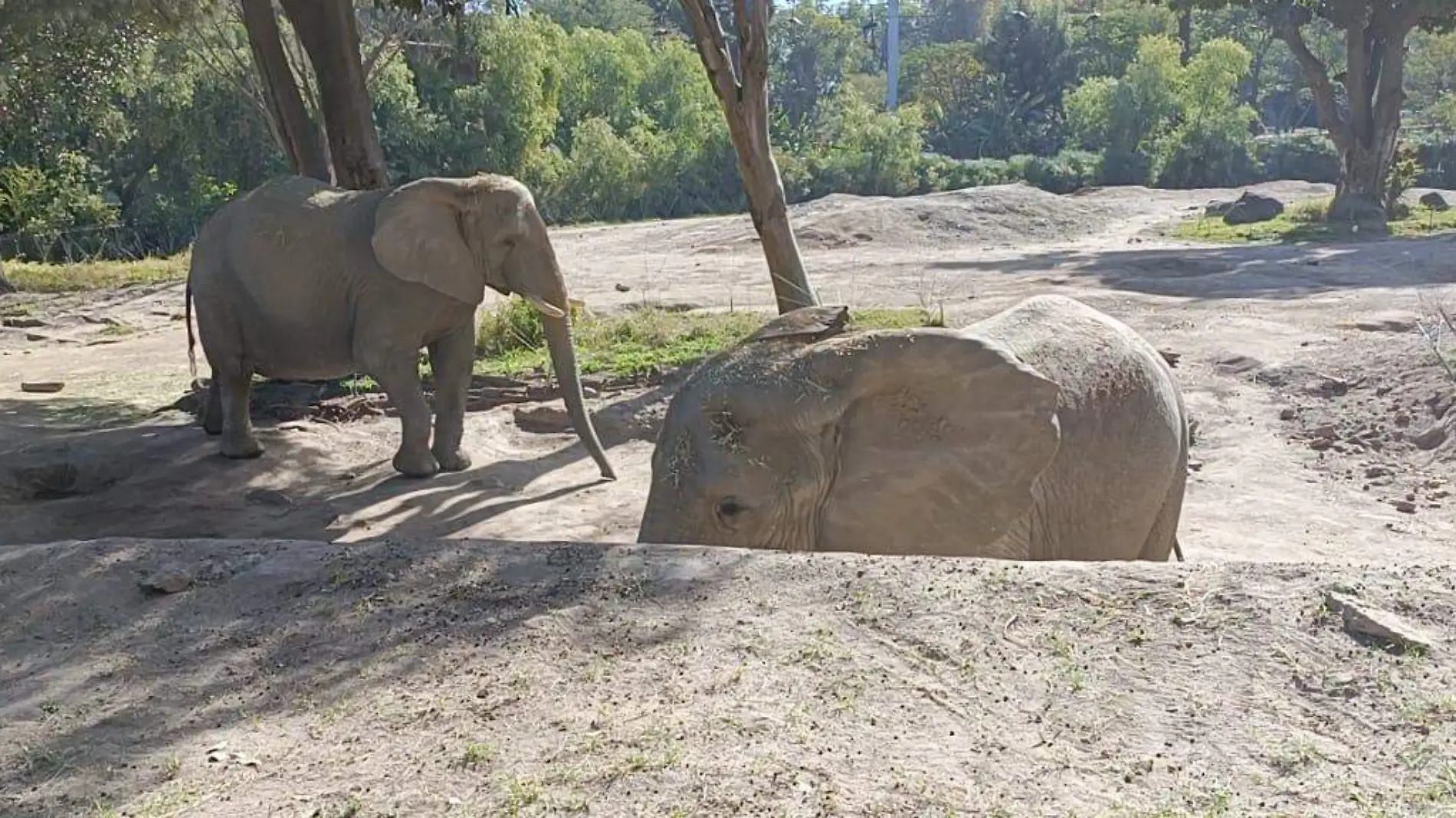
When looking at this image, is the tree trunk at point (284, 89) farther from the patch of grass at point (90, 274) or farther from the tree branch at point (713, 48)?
the patch of grass at point (90, 274)

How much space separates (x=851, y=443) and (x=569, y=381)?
5.02m

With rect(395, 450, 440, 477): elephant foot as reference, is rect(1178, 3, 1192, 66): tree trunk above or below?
above

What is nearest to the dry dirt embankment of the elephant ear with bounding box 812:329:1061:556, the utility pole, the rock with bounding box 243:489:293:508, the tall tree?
the elephant ear with bounding box 812:329:1061:556

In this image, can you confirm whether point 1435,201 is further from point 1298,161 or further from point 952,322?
point 952,322

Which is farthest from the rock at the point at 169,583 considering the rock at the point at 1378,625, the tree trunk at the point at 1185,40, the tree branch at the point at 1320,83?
the tree trunk at the point at 1185,40

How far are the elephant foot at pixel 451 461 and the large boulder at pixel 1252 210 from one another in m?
24.0

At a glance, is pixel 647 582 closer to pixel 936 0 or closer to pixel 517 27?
pixel 517 27

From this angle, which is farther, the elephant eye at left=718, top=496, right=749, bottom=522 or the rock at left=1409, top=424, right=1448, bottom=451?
the rock at left=1409, top=424, right=1448, bottom=451

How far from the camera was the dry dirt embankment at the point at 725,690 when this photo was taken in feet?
10.1

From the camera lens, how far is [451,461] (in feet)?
32.6

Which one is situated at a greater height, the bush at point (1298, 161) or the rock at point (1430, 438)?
the bush at point (1298, 161)

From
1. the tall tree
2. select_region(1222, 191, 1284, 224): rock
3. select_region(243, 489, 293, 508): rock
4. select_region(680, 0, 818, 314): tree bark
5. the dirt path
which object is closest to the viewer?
the dirt path

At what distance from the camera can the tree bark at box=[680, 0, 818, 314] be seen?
39.8 ft

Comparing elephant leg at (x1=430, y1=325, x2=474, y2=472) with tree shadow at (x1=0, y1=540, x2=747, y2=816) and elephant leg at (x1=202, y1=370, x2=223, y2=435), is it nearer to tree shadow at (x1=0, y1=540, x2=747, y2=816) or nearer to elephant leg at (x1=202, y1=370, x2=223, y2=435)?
elephant leg at (x1=202, y1=370, x2=223, y2=435)
